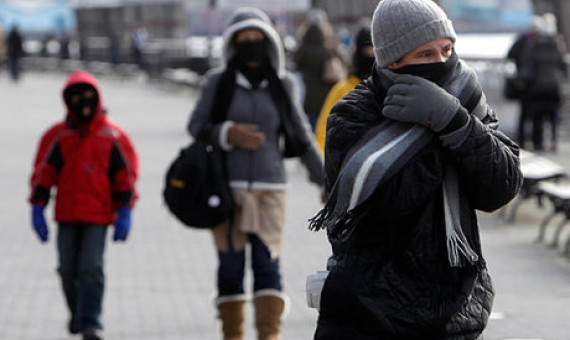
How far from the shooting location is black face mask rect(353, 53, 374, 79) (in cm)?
821

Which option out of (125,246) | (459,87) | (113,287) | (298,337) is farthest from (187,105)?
(459,87)

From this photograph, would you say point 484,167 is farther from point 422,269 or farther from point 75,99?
point 75,99

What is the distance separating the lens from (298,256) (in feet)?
34.7

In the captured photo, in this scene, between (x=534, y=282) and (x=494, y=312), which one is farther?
(x=534, y=282)

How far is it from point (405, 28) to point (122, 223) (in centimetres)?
386

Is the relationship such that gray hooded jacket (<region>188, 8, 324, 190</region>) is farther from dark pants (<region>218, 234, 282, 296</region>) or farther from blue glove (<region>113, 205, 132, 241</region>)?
blue glove (<region>113, 205, 132, 241</region>)

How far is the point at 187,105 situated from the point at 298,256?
64.5 ft

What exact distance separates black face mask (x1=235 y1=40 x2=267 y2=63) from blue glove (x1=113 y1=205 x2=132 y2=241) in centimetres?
103

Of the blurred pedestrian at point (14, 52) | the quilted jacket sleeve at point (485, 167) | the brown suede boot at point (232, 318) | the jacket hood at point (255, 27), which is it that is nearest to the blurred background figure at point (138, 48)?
the blurred pedestrian at point (14, 52)

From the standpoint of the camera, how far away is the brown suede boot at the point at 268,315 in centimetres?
695

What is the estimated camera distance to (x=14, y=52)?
44.2 m

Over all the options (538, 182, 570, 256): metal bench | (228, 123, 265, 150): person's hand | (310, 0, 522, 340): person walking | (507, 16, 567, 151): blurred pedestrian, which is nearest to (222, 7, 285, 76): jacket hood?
(228, 123, 265, 150): person's hand

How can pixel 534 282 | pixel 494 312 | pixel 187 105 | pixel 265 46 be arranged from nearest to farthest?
pixel 265 46
pixel 494 312
pixel 534 282
pixel 187 105

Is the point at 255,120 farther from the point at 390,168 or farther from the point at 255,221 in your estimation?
the point at 390,168
